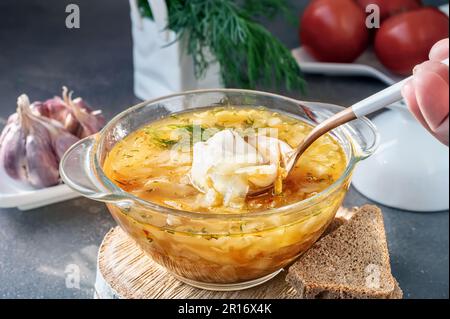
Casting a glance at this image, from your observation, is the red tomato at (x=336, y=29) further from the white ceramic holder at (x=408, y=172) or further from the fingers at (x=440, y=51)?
the fingers at (x=440, y=51)

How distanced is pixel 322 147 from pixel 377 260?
16 centimetres

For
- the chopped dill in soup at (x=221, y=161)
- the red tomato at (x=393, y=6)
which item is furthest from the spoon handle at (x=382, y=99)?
the red tomato at (x=393, y=6)

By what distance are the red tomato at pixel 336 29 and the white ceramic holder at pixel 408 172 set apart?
1.27ft

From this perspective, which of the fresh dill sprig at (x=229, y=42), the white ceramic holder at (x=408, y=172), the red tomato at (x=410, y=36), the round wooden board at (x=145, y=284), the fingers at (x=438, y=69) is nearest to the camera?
the fingers at (x=438, y=69)

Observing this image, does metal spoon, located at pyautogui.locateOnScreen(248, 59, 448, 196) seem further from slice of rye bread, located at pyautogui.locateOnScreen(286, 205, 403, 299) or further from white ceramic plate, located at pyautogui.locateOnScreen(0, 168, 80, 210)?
white ceramic plate, located at pyautogui.locateOnScreen(0, 168, 80, 210)

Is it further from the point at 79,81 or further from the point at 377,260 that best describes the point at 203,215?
the point at 79,81

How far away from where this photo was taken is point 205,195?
781 millimetres

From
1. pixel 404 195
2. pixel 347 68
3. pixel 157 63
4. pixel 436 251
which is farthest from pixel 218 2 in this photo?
pixel 436 251

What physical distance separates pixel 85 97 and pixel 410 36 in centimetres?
74

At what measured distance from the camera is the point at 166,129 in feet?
3.06

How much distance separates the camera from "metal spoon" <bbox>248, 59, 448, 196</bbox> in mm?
754

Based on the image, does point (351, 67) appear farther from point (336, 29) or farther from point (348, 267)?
point (348, 267)

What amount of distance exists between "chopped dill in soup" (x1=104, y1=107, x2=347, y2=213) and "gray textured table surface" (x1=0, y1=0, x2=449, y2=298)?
0.88 ft

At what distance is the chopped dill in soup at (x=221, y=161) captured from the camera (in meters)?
0.78
